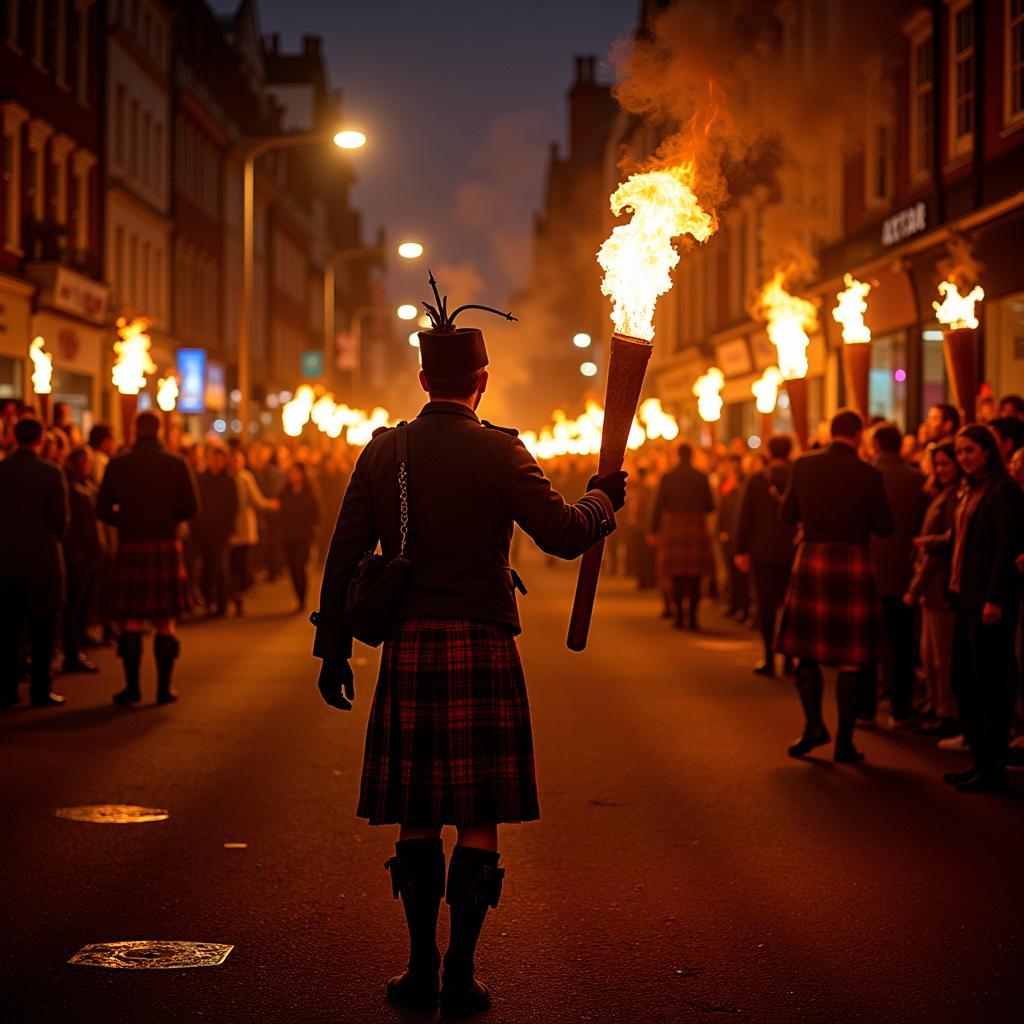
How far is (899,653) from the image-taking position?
11031 millimetres

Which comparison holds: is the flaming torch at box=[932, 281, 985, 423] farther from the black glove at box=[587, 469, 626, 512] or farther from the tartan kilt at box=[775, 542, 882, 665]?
the black glove at box=[587, 469, 626, 512]

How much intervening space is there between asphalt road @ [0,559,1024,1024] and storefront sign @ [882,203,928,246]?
42.3ft

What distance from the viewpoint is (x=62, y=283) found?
30375 mm

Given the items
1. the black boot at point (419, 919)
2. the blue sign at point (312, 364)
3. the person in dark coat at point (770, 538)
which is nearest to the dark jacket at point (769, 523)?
the person in dark coat at point (770, 538)

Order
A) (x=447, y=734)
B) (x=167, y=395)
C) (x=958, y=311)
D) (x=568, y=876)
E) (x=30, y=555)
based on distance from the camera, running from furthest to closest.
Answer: (x=167, y=395) → (x=30, y=555) → (x=958, y=311) → (x=568, y=876) → (x=447, y=734)

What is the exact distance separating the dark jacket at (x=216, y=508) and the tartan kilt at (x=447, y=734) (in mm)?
13917

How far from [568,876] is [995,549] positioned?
11.2 feet

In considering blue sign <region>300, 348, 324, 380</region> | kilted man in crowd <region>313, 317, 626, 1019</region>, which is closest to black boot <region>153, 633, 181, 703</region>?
kilted man in crowd <region>313, 317, 626, 1019</region>

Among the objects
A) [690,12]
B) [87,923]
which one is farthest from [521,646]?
[87,923]

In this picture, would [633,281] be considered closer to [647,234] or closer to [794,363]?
[647,234]

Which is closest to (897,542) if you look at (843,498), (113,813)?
(843,498)

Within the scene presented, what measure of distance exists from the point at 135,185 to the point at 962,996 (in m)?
36.2

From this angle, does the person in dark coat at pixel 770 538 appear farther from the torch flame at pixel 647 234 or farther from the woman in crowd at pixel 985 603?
the torch flame at pixel 647 234

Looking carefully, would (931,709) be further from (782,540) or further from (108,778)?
(108,778)
